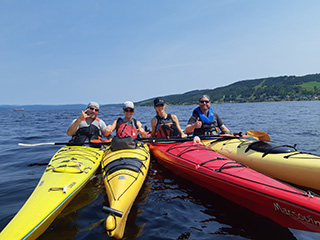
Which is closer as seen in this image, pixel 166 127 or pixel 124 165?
pixel 124 165

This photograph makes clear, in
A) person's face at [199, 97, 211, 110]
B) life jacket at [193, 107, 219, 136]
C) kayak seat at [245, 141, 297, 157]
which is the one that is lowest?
kayak seat at [245, 141, 297, 157]

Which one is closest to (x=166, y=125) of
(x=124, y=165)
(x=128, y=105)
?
(x=128, y=105)

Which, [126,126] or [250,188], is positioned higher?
[126,126]

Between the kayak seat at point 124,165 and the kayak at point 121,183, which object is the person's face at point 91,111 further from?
the kayak seat at point 124,165

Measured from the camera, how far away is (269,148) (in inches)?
199

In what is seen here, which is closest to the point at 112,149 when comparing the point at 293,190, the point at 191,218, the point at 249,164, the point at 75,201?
the point at 75,201

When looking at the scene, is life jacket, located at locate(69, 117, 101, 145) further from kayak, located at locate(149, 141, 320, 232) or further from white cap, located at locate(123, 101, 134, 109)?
kayak, located at locate(149, 141, 320, 232)

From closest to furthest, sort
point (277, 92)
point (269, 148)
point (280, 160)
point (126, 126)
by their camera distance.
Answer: point (280, 160), point (269, 148), point (126, 126), point (277, 92)

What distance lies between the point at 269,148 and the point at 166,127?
2.96 meters

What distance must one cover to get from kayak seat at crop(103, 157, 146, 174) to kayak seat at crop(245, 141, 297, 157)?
9.43 feet

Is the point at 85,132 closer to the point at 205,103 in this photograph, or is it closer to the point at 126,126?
the point at 126,126

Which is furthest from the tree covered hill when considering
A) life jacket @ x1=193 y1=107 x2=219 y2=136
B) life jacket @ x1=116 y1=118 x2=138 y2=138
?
life jacket @ x1=116 y1=118 x2=138 y2=138

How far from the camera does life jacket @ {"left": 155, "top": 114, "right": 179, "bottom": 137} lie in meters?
6.72

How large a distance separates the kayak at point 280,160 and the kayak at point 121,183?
256cm
